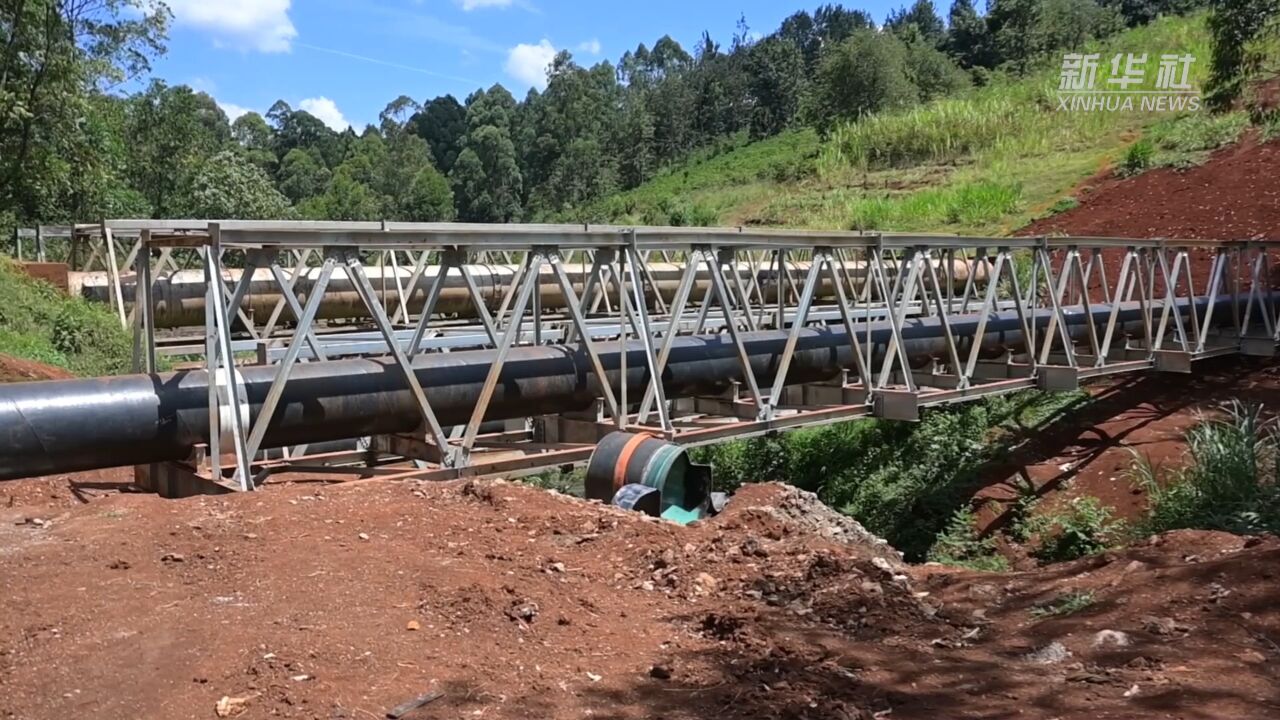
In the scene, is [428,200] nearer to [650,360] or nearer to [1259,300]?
[1259,300]

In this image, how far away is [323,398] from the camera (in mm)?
7582

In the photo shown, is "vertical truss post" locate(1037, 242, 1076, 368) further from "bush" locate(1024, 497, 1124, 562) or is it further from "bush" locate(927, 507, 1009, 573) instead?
"bush" locate(927, 507, 1009, 573)

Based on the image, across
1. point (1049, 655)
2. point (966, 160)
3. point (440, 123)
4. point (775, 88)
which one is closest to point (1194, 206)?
point (966, 160)

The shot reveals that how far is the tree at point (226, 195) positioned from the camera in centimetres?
3319

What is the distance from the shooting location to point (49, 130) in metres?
20.4

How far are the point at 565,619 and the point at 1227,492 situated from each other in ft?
24.6

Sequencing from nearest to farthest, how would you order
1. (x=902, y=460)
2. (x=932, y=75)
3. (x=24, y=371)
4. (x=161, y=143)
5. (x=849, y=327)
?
(x=849, y=327) → (x=24, y=371) → (x=902, y=460) → (x=161, y=143) → (x=932, y=75)

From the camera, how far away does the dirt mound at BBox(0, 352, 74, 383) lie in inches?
448

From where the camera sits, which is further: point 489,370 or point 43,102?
point 43,102

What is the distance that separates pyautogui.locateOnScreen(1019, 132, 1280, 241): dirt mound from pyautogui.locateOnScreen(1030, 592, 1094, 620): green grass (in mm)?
21716

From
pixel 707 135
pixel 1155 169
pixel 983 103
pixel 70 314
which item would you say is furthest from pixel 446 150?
pixel 70 314

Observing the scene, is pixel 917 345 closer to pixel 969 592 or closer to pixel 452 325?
pixel 452 325

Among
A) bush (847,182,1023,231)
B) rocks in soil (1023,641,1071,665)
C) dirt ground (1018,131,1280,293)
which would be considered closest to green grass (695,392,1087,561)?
dirt ground (1018,131,1280,293)

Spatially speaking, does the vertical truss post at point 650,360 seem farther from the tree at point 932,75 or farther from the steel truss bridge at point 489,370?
the tree at point 932,75
